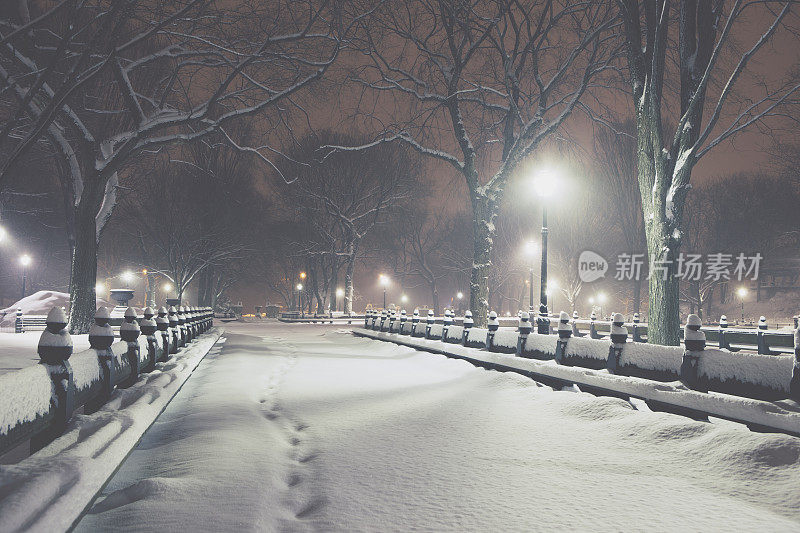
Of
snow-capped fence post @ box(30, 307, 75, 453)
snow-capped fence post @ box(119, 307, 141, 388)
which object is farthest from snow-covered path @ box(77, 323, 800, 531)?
snow-capped fence post @ box(119, 307, 141, 388)

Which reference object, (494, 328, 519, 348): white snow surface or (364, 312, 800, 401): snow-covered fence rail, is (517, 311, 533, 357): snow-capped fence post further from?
(494, 328, 519, 348): white snow surface

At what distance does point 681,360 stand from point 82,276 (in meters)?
15.5

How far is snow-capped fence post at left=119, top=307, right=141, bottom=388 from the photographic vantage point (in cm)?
621

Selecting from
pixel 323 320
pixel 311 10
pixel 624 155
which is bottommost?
pixel 323 320

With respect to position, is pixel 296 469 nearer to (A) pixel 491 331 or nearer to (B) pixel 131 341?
(B) pixel 131 341

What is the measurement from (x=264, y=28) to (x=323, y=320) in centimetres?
3401

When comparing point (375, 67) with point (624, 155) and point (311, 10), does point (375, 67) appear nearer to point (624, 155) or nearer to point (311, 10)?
point (311, 10)

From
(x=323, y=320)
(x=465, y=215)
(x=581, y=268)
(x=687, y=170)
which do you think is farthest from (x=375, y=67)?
(x=465, y=215)

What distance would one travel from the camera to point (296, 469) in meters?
3.97

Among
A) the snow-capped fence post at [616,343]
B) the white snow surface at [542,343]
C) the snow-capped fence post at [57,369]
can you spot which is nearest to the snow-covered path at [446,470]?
the snow-capped fence post at [57,369]

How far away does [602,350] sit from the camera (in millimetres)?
7629

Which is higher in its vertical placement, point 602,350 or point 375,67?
point 375,67

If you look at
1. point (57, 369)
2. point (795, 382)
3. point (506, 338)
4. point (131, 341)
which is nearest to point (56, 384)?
point (57, 369)

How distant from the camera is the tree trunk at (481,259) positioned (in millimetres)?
18922
